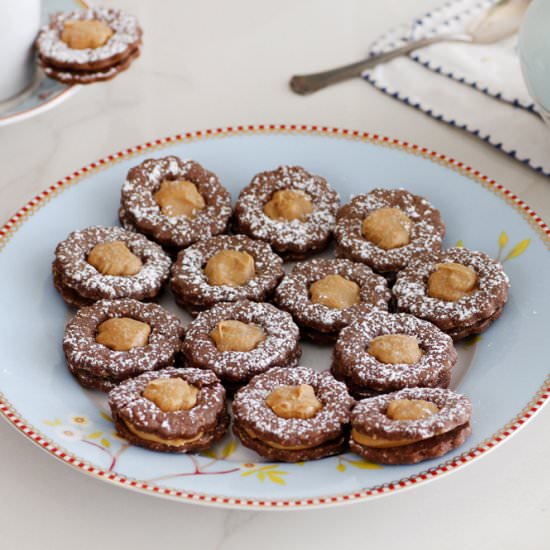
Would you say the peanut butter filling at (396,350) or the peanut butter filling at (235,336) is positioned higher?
the peanut butter filling at (396,350)

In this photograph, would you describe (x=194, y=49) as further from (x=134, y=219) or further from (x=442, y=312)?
(x=442, y=312)

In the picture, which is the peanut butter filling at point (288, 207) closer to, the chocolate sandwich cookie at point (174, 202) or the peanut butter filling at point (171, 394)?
the chocolate sandwich cookie at point (174, 202)

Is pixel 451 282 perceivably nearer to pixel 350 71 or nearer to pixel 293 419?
pixel 293 419

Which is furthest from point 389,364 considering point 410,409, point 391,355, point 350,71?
point 350,71

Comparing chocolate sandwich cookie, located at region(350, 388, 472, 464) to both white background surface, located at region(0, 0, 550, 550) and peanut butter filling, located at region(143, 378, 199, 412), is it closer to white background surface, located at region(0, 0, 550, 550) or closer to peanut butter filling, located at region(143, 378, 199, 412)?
white background surface, located at region(0, 0, 550, 550)

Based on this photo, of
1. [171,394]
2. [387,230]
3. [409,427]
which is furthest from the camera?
[387,230]

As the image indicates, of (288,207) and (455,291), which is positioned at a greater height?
(455,291)

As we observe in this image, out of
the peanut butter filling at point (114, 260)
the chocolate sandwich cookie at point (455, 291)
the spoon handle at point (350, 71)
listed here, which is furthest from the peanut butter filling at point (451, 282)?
the spoon handle at point (350, 71)
